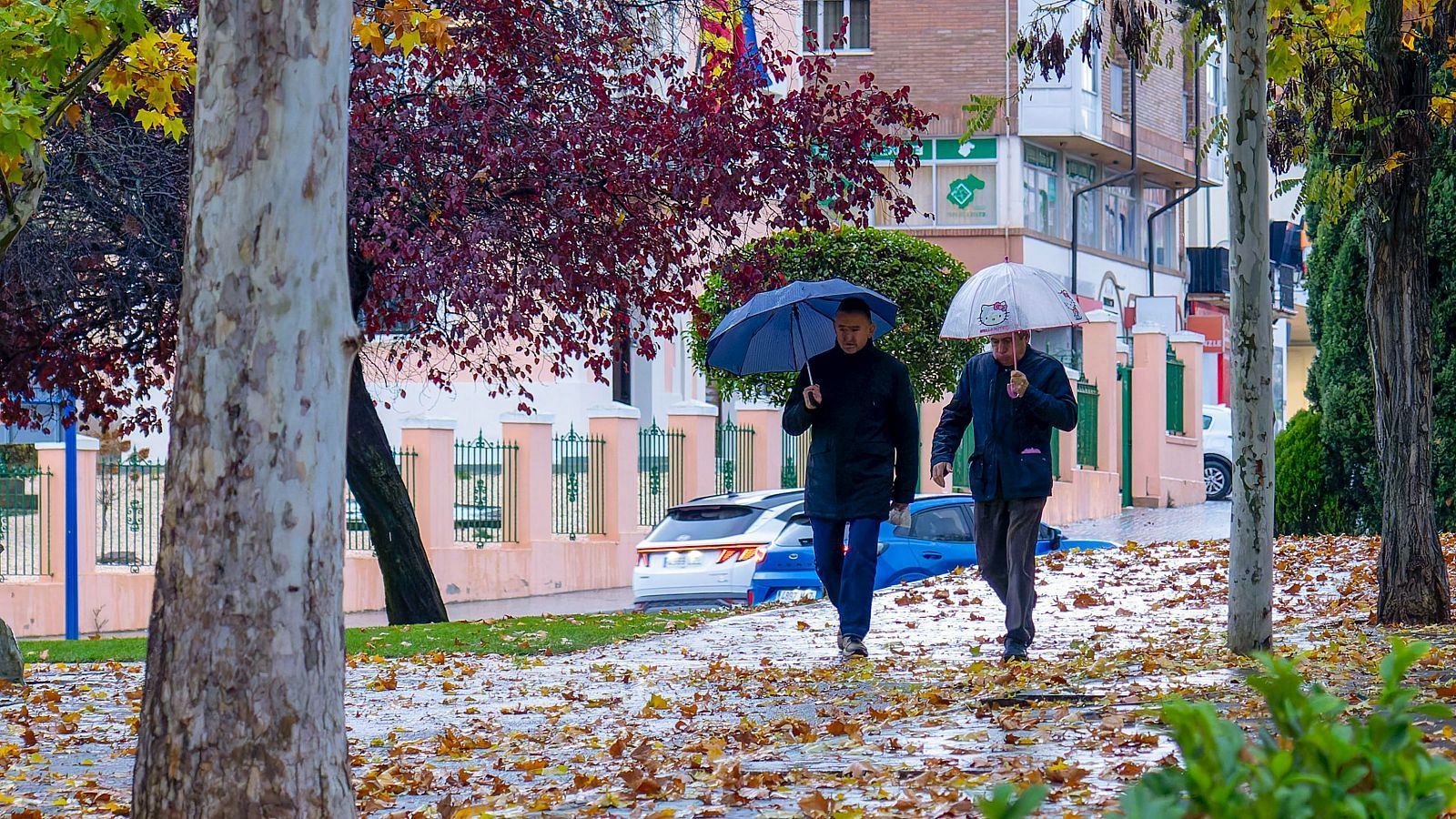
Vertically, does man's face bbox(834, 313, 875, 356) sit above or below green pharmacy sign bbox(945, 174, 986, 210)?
below

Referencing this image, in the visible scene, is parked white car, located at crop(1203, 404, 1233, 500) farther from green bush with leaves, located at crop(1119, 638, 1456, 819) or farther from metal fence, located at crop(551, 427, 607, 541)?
green bush with leaves, located at crop(1119, 638, 1456, 819)

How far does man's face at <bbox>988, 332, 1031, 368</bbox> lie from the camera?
9414mm

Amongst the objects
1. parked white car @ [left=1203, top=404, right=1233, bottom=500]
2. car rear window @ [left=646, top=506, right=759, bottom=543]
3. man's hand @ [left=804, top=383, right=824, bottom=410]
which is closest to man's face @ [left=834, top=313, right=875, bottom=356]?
man's hand @ [left=804, top=383, right=824, bottom=410]

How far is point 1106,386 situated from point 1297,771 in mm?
27673

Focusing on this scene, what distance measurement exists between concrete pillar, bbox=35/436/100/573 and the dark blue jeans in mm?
11298

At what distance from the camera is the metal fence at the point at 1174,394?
31.3m

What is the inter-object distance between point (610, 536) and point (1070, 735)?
17205 mm

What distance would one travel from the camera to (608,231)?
1466 centimetres

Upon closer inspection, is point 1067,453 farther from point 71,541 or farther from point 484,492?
point 71,541

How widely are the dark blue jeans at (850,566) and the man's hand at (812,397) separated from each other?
24.3 inches

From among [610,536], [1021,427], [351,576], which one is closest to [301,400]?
[1021,427]

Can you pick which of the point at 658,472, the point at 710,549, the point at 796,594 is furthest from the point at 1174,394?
the point at 796,594

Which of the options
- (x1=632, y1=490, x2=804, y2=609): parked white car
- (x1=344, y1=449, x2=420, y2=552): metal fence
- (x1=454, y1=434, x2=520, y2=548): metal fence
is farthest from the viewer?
(x1=454, y1=434, x2=520, y2=548): metal fence

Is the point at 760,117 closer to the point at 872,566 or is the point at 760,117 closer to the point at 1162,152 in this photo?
the point at 872,566
